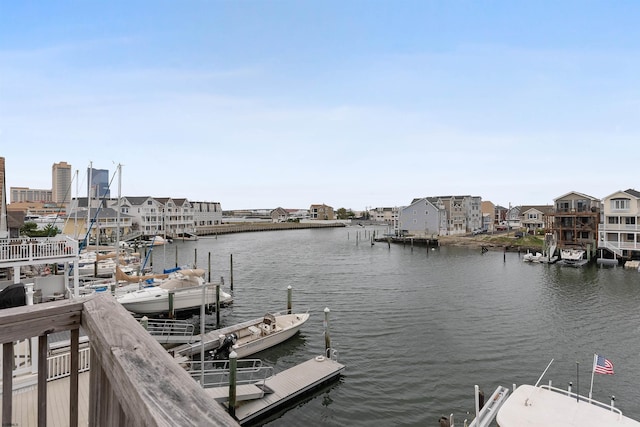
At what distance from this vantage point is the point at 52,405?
28.2 feet

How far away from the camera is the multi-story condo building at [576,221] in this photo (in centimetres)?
5411

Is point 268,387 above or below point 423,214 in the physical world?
below

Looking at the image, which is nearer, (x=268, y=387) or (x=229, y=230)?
(x=268, y=387)

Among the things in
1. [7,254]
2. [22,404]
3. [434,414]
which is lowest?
[434,414]

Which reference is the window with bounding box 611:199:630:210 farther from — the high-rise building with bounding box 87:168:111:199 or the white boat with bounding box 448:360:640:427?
the high-rise building with bounding box 87:168:111:199

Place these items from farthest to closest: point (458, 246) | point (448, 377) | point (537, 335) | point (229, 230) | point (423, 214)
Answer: point (229, 230) < point (423, 214) < point (458, 246) < point (537, 335) < point (448, 377)

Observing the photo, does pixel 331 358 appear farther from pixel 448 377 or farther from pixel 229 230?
pixel 229 230

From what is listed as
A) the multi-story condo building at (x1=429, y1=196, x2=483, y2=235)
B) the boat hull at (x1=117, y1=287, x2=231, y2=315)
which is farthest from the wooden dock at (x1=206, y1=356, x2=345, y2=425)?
the multi-story condo building at (x1=429, y1=196, x2=483, y2=235)

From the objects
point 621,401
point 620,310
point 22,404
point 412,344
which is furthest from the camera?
point 620,310

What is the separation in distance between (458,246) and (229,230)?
202 ft

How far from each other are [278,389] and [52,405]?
7116mm

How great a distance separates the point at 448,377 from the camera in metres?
16.0

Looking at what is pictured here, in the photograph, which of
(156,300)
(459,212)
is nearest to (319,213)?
(459,212)

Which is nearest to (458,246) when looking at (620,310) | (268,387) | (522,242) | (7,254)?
(522,242)
